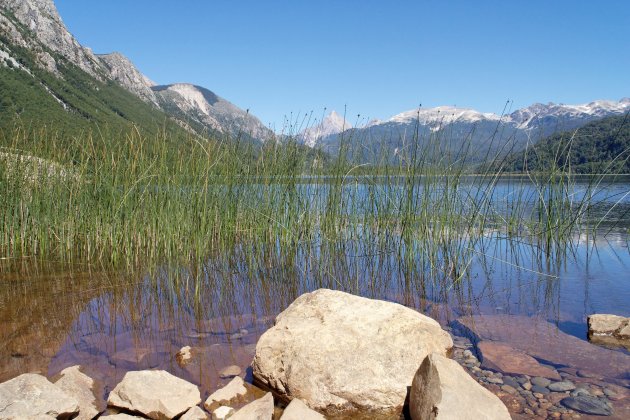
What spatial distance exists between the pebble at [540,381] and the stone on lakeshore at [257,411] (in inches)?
45.9

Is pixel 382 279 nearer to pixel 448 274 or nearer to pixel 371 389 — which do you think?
pixel 448 274

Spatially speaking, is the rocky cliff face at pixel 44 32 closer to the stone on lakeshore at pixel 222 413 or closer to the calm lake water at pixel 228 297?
the calm lake water at pixel 228 297

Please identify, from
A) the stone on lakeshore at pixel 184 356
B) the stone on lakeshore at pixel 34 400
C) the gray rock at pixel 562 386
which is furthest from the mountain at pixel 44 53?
the gray rock at pixel 562 386

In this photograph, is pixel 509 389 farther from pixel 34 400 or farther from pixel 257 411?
pixel 34 400

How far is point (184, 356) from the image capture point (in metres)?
2.25

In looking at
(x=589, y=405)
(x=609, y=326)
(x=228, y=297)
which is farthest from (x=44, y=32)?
(x=589, y=405)

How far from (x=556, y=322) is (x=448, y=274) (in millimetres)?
1107

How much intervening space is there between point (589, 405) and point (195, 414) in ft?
5.09

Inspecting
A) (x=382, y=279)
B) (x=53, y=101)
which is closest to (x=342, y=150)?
(x=382, y=279)

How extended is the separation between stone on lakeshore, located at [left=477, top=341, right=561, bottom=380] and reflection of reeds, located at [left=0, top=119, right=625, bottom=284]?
154 cm

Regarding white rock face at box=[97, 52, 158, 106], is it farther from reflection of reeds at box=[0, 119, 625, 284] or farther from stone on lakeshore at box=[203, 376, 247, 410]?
stone on lakeshore at box=[203, 376, 247, 410]

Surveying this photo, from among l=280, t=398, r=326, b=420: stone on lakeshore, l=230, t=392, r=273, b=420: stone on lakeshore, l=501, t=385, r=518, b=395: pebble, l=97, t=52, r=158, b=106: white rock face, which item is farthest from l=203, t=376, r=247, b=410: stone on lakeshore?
l=97, t=52, r=158, b=106: white rock face

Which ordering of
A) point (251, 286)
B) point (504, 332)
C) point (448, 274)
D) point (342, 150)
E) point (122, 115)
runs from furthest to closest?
point (122, 115), point (342, 150), point (448, 274), point (251, 286), point (504, 332)

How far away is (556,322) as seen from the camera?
2.74 meters
